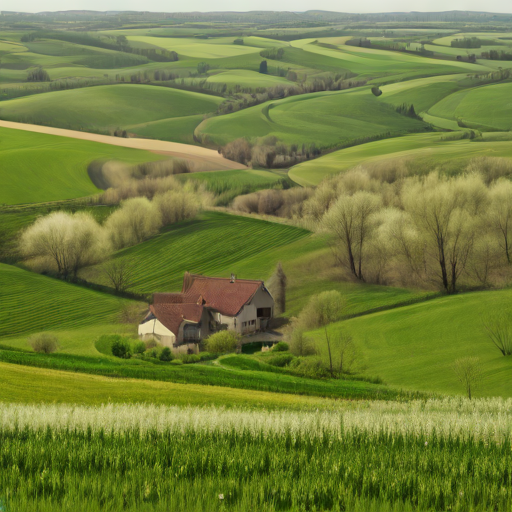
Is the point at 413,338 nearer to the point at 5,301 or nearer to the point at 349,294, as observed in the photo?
the point at 349,294

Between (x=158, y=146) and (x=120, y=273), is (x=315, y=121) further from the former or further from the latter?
(x=120, y=273)

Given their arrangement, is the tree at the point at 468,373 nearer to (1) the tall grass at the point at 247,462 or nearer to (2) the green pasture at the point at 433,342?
(2) the green pasture at the point at 433,342

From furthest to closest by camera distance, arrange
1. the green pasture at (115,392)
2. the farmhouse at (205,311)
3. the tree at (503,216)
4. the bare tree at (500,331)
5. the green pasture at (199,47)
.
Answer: the green pasture at (199,47) < the tree at (503,216) < the farmhouse at (205,311) < the bare tree at (500,331) < the green pasture at (115,392)

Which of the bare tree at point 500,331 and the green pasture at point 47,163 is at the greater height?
the green pasture at point 47,163

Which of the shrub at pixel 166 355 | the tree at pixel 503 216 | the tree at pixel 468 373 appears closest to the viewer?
the tree at pixel 468 373

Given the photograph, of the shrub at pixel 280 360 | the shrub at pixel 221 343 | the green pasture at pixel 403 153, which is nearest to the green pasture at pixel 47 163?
the green pasture at pixel 403 153

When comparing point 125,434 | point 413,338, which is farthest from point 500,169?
point 125,434

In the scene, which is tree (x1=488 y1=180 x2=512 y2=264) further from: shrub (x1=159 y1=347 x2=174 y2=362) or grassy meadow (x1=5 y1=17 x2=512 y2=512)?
shrub (x1=159 y1=347 x2=174 y2=362)

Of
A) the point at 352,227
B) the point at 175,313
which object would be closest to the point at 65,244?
the point at 175,313
